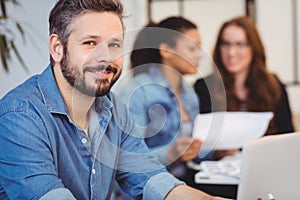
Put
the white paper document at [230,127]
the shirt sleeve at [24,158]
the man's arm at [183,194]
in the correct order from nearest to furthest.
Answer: the shirt sleeve at [24,158]
the man's arm at [183,194]
the white paper document at [230,127]

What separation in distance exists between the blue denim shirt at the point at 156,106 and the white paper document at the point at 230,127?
11 centimetres

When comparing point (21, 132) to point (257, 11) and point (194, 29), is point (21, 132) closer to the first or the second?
point (194, 29)

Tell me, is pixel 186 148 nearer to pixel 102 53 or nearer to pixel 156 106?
pixel 156 106

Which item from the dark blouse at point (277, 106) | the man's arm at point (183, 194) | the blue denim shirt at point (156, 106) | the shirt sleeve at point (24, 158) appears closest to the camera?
the shirt sleeve at point (24, 158)

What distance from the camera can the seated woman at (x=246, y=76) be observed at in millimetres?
3203

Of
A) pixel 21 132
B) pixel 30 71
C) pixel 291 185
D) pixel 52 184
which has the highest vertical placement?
pixel 30 71

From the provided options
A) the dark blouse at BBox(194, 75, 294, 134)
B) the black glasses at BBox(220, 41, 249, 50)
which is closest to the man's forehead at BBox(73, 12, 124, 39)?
the dark blouse at BBox(194, 75, 294, 134)

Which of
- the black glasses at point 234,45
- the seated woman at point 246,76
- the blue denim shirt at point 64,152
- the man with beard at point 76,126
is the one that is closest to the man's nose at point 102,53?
the man with beard at point 76,126

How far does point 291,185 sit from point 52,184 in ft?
2.10

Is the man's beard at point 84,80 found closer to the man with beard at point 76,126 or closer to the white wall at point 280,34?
the man with beard at point 76,126

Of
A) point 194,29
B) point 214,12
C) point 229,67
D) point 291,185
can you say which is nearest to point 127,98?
point 291,185

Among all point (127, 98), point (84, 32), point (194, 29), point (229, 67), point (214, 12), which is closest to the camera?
point (84, 32)

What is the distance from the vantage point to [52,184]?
4.88ft

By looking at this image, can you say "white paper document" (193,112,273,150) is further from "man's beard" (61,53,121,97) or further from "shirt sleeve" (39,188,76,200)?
"shirt sleeve" (39,188,76,200)
